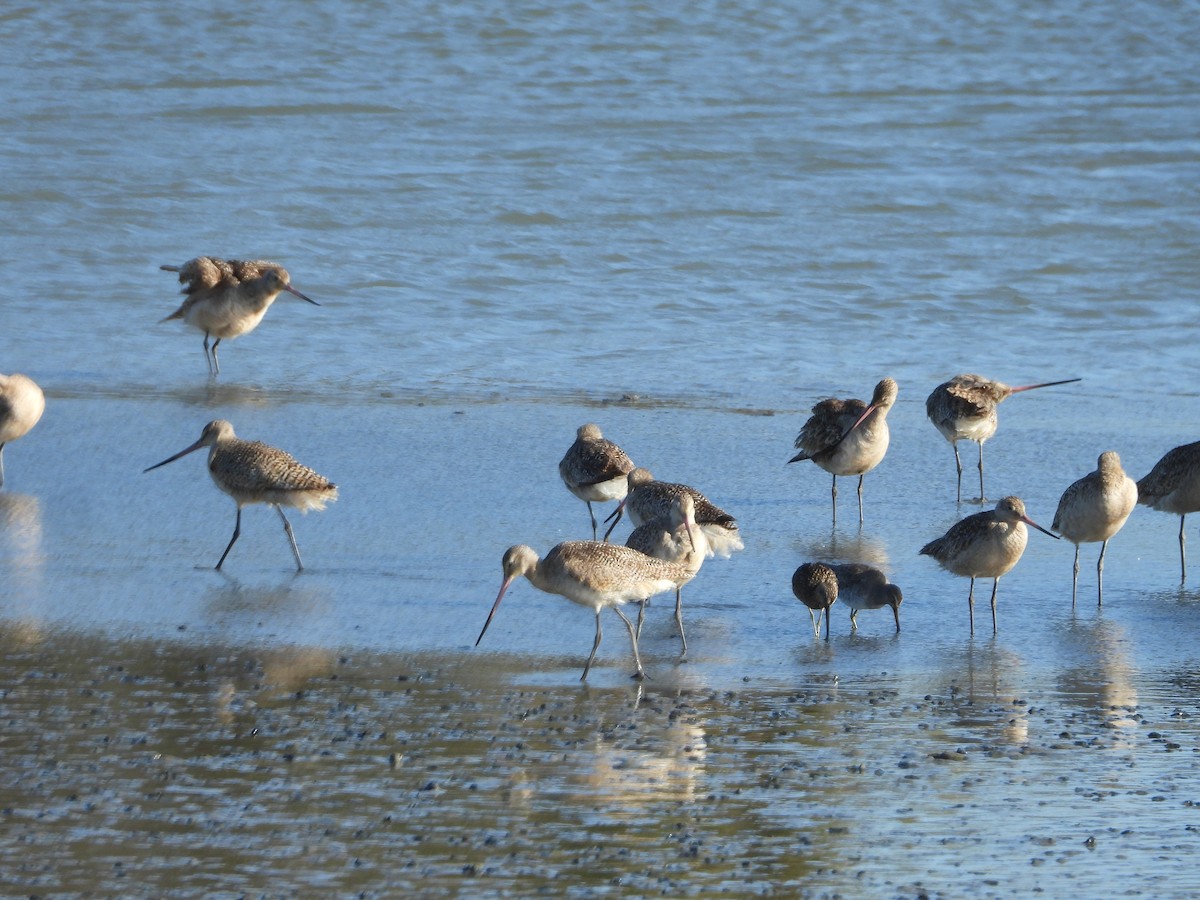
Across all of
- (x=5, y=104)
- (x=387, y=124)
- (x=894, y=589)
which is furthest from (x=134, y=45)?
(x=894, y=589)

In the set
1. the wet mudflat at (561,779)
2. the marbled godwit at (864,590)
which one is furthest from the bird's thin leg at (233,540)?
the marbled godwit at (864,590)

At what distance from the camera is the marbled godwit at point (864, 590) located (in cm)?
711

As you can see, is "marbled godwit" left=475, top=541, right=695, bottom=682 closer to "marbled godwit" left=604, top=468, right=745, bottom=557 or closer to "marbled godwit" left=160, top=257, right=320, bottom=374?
"marbled godwit" left=604, top=468, right=745, bottom=557

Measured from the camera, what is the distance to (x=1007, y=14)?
24.5 metres

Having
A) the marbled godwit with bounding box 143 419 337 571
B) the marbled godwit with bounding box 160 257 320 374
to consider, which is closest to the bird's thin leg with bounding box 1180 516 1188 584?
the marbled godwit with bounding box 143 419 337 571

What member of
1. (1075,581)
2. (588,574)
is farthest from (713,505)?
(588,574)

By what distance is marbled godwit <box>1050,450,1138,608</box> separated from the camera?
7.71 m

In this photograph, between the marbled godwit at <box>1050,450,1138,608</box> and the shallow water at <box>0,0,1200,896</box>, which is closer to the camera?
the shallow water at <box>0,0,1200,896</box>

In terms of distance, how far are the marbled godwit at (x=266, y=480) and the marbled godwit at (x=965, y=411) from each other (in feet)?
11.1

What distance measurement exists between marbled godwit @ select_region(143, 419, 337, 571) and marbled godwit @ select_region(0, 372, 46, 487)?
1.62 metres

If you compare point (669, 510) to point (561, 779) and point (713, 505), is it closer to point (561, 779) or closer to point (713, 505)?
point (713, 505)

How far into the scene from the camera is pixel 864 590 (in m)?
7.14

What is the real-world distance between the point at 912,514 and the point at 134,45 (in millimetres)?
16033

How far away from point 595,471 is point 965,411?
2224 millimetres
